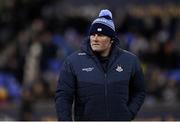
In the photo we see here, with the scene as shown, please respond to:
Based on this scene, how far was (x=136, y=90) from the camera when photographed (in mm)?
7441

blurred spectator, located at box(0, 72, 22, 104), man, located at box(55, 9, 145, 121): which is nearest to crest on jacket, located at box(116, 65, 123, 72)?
man, located at box(55, 9, 145, 121)

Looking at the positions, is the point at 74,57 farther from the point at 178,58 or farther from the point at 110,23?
the point at 178,58

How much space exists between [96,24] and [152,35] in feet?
35.1

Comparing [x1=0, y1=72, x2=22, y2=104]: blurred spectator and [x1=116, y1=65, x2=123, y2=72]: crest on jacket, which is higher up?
[x1=116, y1=65, x2=123, y2=72]: crest on jacket

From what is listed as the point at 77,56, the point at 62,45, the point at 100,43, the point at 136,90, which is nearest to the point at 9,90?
the point at 62,45

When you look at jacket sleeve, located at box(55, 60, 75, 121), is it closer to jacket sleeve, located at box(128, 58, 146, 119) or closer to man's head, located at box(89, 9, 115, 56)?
man's head, located at box(89, 9, 115, 56)

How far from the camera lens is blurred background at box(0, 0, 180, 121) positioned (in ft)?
48.3

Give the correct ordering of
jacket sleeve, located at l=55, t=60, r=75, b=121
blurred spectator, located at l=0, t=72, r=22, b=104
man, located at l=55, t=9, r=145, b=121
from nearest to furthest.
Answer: jacket sleeve, located at l=55, t=60, r=75, b=121, man, located at l=55, t=9, r=145, b=121, blurred spectator, located at l=0, t=72, r=22, b=104

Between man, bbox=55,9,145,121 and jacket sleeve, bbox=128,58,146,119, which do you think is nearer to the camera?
man, bbox=55,9,145,121

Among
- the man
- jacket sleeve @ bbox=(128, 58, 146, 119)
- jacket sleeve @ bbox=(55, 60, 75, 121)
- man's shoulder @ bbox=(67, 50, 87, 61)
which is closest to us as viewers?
jacket sleeve @ bbox=(55, 60, 75, 121)

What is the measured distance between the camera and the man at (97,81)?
278 inches

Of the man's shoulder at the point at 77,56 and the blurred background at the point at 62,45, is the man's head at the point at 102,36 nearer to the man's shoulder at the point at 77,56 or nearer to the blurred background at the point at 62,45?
the man's shoulder at the point at 77,56

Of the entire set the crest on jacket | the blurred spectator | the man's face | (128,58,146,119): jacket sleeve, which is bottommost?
the blurred spectator

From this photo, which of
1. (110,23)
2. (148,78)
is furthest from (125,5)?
(110,23)
